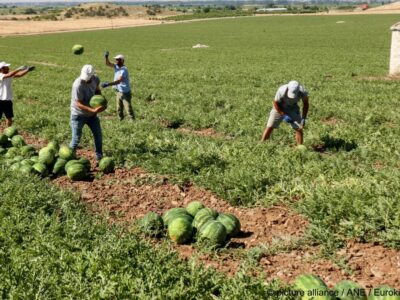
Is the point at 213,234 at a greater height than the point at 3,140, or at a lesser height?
lesser

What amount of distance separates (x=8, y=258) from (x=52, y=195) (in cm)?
196

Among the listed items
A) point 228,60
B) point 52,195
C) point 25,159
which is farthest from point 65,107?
point 228,60

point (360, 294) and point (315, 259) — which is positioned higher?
point (360, 294)

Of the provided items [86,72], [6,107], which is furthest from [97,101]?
[6,107]

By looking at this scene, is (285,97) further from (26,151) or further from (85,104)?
(26,151)

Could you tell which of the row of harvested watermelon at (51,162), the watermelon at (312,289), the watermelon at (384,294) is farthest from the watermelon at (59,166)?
the watermelon at (384,294)

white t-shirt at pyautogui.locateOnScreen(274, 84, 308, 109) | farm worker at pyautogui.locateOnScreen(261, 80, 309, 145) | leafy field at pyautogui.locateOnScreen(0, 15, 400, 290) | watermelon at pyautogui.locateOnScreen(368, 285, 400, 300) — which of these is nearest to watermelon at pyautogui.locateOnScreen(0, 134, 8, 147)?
leafy field at pyautogui.locateOnScreen(0, 15, 400, 290)

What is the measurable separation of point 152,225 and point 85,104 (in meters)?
3.76

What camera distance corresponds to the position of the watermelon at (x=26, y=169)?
8.00m

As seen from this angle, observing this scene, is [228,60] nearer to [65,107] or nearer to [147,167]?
[65,107]

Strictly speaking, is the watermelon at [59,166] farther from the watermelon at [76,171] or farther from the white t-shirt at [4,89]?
the white t-shirt at [4,89]

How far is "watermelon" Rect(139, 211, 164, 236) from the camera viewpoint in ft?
20.0

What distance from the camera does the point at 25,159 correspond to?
28.4 feet

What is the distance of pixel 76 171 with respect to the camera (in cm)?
825
